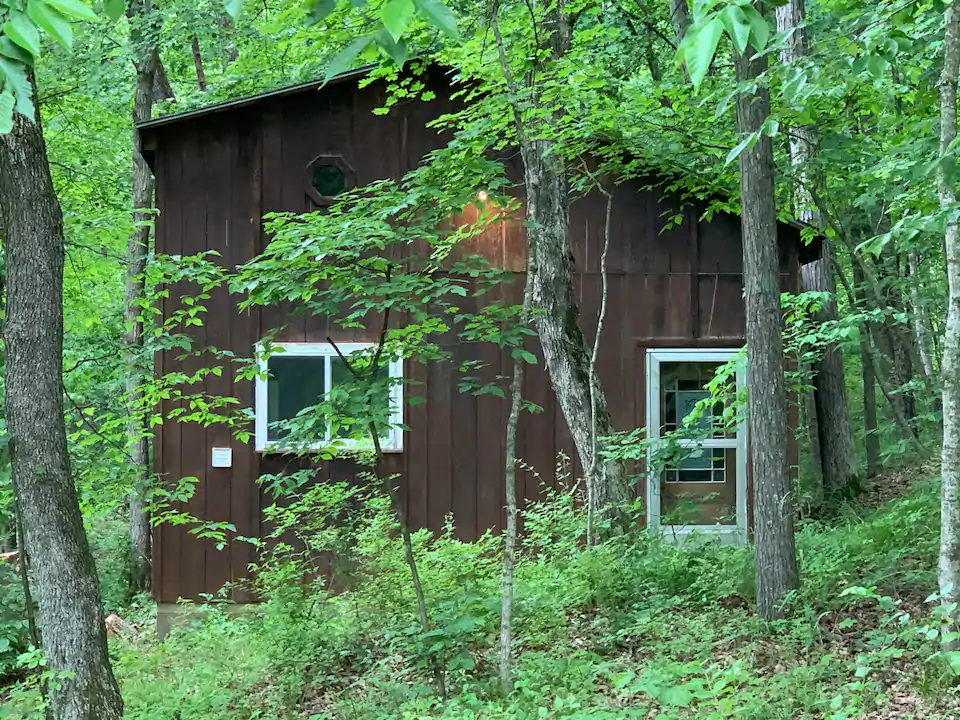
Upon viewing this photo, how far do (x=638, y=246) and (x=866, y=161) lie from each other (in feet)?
7.65

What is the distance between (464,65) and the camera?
7039 millimetres

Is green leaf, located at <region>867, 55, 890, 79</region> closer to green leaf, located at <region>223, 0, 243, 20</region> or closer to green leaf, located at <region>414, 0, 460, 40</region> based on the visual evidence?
green leaf, located at <region>414, 0, 460, 40</region>

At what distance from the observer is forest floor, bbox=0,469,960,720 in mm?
4297

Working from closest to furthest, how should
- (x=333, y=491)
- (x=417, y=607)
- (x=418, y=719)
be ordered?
(x=418, y=719), (x=417, y=607), (x=333, y=491)

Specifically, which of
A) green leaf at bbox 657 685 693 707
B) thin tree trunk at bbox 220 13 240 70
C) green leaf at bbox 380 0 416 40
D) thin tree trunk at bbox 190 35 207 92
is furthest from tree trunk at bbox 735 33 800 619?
thin tree trunk at bbox 190 35 207 92

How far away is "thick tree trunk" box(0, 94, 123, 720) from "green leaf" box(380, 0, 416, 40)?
13.2 feet

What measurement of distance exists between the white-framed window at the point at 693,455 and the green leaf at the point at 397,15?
24.8 ft

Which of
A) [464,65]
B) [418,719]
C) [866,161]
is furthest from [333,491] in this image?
[866,161]

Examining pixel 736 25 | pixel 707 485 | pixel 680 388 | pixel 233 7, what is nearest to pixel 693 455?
pixel 707 485

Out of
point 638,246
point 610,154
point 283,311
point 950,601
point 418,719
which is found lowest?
point 418,719

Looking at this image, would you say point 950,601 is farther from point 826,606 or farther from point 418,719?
point 418,719

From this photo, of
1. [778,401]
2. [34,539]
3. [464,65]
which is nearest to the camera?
[34,539]

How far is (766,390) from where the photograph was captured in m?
5.36

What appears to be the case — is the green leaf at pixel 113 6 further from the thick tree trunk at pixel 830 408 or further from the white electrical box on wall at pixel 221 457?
the thick tree trunk at pixel 830 408
